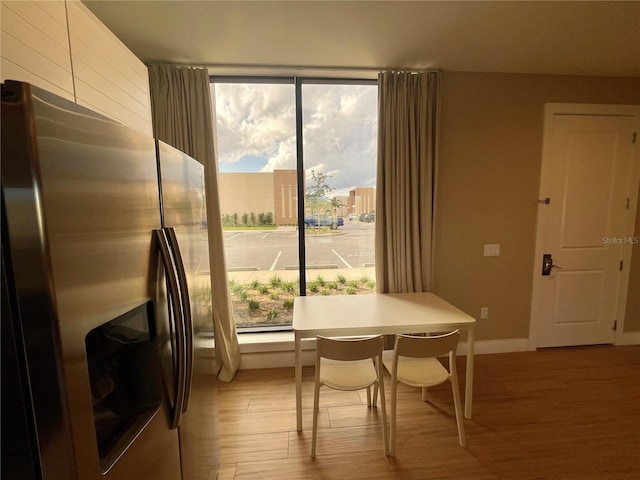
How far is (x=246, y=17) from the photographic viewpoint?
1.74 m

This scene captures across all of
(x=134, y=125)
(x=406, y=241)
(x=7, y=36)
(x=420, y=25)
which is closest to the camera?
(x=7, y=36)

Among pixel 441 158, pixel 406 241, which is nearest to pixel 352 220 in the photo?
pixel 406 241

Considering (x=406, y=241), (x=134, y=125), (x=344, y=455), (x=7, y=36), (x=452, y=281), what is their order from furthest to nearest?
(x=452, y=281)
(x=406, y=241)
(x=344, y=455)
(x=134, y=125)
(x=7, y=36)

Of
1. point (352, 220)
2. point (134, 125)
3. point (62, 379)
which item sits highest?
point (134, 125)

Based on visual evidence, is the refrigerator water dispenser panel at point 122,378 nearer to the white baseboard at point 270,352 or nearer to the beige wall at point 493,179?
the white baseboard at point 270,352

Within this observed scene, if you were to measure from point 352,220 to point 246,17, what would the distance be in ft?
5.80

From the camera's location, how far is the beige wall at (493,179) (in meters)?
2.55

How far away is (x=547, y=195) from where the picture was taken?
8.73 feet

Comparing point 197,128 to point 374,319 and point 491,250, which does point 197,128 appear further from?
point 491,250

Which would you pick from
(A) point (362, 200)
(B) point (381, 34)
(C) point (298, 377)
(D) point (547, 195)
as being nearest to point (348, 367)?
(C) point (298, 377)

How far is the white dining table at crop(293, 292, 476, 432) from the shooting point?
5.82 ft

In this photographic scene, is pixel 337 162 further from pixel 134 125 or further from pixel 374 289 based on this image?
pixel 134 125

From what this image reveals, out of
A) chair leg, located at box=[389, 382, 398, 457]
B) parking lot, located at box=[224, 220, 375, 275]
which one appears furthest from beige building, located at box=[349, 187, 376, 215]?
chair leg, located at box=[389, 382, 398, 457]

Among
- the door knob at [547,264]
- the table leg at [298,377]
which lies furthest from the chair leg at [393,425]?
the door knob at [547,264]
